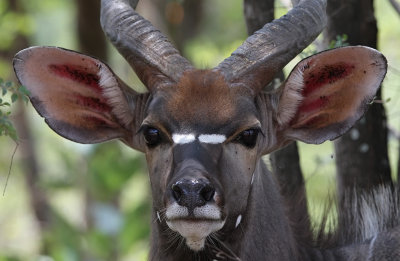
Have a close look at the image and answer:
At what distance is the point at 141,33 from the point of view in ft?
23.1

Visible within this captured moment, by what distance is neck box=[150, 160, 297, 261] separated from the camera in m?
6.73

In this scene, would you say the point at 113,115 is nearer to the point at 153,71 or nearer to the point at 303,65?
the point at 153,71

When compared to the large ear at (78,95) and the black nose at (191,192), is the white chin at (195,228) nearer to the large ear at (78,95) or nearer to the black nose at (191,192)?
the black nose at (191,192)

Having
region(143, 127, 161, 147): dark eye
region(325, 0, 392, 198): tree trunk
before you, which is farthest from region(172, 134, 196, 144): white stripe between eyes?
region(325, 0, 392, 198): tree trunk

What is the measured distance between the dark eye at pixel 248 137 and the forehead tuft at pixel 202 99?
0.17 metres

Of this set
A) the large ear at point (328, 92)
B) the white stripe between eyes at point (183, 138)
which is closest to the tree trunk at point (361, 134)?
the large ear at point (328, 92)

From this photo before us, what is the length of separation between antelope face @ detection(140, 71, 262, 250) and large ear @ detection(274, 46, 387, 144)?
0.49 metres

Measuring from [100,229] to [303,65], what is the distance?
7364mm

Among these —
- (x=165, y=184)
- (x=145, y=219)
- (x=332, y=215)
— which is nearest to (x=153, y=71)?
(x=165, y=184)

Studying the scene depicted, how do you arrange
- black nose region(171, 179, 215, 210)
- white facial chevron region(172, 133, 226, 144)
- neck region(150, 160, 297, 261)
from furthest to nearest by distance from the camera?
neck region(150, 160, 297, 261) → white facial chevron region(172, 133, 226, 144) → black nose region(171, 179, 215, 210)

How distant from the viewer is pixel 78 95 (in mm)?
7312

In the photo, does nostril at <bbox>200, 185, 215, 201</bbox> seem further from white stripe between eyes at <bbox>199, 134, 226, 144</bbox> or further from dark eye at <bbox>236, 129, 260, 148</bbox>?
dark eye at <bbox>236, 129, 260, 148</bbox>

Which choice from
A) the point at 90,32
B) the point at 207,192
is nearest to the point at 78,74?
the point at 207,192

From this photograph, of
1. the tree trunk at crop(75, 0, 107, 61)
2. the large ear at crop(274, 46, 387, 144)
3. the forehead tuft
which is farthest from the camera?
the tree trunk at crop(75, 0, 107, 61)
